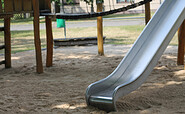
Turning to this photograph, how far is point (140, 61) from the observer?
497 centimetres

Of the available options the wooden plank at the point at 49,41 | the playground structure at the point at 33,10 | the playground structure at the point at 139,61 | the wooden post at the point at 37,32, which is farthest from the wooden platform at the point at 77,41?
the playground structure at the point at 139,61

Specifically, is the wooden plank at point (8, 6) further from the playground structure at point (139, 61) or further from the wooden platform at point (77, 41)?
the wooden platform at point (77, 41)

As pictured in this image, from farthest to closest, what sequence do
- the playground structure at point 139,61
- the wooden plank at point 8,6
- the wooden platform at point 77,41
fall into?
the wooden platform at point 77,41, the wooden plank at point 8,6, the playground structure at point 139,61

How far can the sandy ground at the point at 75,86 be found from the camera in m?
4.56

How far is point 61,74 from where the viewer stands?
277 inches

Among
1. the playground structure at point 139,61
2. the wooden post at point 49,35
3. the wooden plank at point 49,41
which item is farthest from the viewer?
the wooden plank at point 49,41

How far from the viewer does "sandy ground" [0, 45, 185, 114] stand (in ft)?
15.0

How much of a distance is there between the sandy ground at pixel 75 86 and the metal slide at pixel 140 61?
0.19 m

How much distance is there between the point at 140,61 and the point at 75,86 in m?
1.38

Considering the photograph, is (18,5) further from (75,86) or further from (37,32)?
(75,86)

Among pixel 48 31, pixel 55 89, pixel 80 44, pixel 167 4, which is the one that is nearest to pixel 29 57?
pixel 48 31

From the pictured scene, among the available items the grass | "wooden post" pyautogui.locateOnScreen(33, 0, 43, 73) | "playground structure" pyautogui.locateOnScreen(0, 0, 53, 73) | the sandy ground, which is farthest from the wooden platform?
"wooden post" pyautogui.locateOnScreen(33, 0, 43, 73)

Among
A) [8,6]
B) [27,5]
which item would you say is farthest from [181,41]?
[8,6]

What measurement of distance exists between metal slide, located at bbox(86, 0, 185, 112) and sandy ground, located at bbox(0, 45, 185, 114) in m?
0.19
